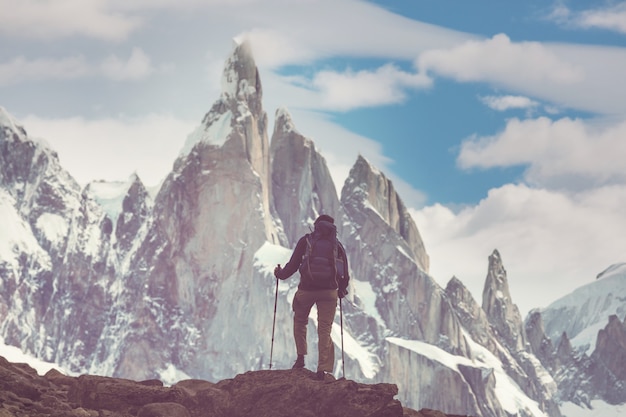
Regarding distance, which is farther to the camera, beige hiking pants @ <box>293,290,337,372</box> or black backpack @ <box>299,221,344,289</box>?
beige hiking pants @ <box>293,290,337,372</box>

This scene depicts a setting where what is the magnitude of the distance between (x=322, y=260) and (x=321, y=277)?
1.15 feet

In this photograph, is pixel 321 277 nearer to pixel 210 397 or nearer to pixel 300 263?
pixel 300 263

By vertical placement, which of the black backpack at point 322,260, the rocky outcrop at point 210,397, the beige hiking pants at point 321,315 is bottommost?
the rocky outcrop at point 210,397

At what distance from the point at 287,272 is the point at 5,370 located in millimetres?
6325

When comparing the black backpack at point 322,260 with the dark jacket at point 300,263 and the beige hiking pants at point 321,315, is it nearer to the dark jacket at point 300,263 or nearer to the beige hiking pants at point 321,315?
the dark jacket at point 300,263

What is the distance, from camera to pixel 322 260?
2839cm

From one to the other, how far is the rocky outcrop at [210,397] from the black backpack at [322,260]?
1951 millimetres

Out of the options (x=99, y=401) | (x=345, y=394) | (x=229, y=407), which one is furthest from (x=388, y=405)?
(x=99, y=401)

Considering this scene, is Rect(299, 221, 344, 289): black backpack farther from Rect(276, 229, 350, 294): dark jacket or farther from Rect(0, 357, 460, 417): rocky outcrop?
Rect(0, 357, 460, 417): rocky outcrop

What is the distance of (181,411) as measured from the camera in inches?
1016

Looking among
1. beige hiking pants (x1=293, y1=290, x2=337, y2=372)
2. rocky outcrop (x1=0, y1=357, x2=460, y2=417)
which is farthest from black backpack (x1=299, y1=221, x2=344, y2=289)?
rocky outcrop (x1=0, y1=357, x2=460, y2=417)

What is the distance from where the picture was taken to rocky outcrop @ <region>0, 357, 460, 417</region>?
25.4 m

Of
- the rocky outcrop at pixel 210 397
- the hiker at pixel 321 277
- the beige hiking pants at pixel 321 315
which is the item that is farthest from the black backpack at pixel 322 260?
the rocky outcrop at pixel 210 397

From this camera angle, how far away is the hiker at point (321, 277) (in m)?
28.4
